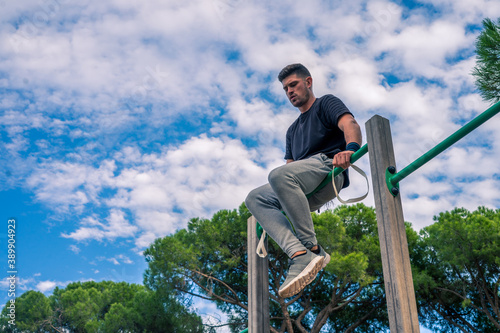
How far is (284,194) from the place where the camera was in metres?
1.93

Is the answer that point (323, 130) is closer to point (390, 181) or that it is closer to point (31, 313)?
point (390, 181)

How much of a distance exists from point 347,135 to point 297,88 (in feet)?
1.62

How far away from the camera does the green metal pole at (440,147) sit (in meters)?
1.38

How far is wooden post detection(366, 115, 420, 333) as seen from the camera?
1.40m

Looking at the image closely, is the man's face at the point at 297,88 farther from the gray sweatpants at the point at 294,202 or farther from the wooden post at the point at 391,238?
the wooden post at the point at 391,238

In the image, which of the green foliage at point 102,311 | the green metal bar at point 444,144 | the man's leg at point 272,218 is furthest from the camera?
the green foliage at point 102,311

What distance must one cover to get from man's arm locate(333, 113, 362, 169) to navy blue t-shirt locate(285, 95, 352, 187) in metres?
0.04

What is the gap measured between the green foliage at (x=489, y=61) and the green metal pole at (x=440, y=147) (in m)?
5.30

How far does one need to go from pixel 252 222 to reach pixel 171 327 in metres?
12.1

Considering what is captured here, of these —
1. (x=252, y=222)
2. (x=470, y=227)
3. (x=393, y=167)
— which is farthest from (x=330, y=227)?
(x=393, y=167)

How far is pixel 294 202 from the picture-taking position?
1932mm

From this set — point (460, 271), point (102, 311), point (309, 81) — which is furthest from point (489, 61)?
point (102, 311)

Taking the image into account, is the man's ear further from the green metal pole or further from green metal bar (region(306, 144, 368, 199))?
the green metal pole

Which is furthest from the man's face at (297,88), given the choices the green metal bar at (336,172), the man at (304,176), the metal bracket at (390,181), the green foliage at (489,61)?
the green foliage at (489,61)
